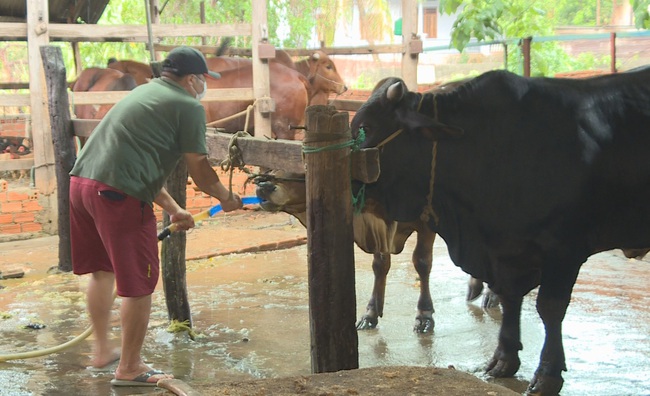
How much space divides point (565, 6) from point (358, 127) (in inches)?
1024

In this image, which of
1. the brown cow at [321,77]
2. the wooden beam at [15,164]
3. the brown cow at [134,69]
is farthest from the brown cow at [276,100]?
the wooden beam at [15,164]

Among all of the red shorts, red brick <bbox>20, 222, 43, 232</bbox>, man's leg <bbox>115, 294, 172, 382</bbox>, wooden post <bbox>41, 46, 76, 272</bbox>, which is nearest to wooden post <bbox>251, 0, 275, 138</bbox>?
wooden post <bbox>41, 46, 76, 272</bbox>

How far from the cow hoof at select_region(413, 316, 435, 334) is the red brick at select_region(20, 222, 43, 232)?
5944 mm

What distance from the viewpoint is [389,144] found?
191 inches

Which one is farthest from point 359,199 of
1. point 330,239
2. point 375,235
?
point 375,235

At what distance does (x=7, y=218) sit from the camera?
10.1m

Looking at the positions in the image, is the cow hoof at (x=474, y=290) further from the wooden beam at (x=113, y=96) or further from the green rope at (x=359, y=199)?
the wooden beam at (x=113, y=96)

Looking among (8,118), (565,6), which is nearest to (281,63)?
(8,118)

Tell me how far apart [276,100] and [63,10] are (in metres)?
3.70

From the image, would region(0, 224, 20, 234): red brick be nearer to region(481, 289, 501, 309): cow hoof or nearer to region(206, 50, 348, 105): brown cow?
region(206, 50, 348, 105): brown cow

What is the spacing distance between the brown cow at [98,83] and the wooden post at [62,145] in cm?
366

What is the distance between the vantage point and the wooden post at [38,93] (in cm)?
956

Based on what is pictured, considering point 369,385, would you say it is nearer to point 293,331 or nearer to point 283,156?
point 283,156

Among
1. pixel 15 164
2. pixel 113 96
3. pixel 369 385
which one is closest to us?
pixel 369 385
